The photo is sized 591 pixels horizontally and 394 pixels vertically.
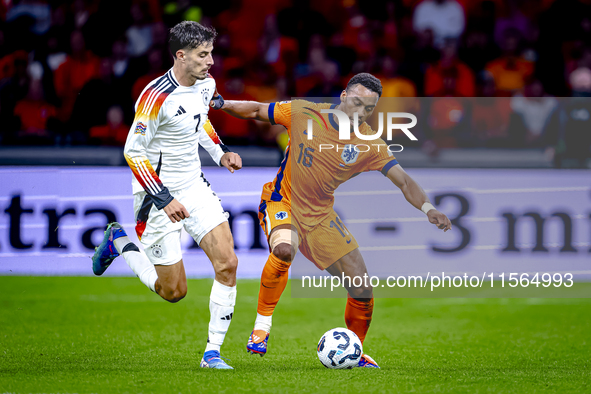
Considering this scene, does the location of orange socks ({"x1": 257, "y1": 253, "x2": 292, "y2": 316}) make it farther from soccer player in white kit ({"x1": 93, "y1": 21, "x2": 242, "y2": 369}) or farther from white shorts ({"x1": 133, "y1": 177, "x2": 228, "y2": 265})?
white shorts ({"x1": 133, "y1": 177, "x2": 228, "y2": 265})

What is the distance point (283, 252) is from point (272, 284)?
0.24m

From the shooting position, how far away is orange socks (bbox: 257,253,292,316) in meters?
5.05

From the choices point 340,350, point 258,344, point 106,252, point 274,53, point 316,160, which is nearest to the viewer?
point 340,350

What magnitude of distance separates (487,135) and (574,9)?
13.3 ft

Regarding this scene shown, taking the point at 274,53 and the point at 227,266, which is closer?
the point at 227,266

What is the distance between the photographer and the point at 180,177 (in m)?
5.12

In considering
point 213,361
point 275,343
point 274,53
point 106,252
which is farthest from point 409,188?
point 274,53

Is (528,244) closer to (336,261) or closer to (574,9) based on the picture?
(336,261)

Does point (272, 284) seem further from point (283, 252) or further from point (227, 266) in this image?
point (227, 266)

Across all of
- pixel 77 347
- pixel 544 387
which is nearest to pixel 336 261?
pixel 544 387

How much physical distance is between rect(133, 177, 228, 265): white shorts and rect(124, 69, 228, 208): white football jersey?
3.2 inches

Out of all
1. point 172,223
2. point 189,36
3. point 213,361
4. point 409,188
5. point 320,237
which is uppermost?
point 189,36

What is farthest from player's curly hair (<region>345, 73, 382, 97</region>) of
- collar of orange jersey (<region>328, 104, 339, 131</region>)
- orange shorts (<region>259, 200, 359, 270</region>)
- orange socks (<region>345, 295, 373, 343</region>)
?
orange socks (<region>345, 295, 373, 343</region>)

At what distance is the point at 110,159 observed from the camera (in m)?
8.05
